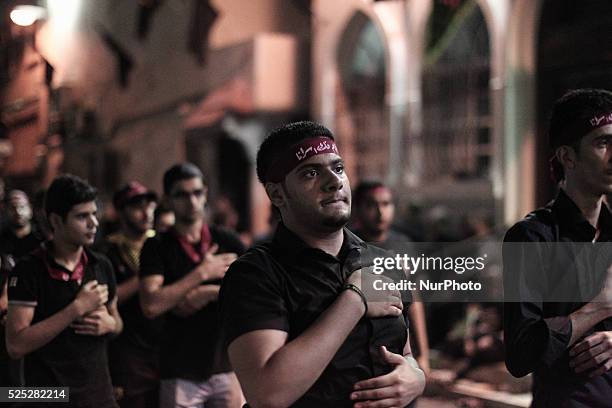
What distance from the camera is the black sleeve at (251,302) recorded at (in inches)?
70.9

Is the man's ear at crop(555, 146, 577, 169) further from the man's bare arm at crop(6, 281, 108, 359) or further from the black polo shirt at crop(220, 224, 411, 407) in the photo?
the man's bare arm at crop(6, 281, 108, 359)

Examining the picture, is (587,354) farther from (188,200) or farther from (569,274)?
(188,200)

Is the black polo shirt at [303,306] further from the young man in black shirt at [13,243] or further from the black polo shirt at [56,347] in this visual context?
the young man in black shirt at [13,243]

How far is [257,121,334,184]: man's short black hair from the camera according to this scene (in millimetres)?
1944

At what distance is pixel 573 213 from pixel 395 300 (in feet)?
2.14

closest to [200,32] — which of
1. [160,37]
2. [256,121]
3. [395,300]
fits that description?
[160,37]

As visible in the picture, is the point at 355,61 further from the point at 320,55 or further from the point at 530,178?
the point at 530,178

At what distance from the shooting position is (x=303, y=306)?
6.11 feet

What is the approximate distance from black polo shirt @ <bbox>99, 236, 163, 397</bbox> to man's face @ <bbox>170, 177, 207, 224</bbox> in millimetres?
575

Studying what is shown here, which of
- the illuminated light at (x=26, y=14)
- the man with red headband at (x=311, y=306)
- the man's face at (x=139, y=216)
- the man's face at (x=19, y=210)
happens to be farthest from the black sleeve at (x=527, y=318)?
the man's face at (x=19, y=210)

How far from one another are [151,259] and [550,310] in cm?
174

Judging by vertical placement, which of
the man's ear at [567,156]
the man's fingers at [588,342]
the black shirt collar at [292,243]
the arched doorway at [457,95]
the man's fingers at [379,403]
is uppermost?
the arched doorway at [457,95]

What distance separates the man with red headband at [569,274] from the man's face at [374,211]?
6.06 ft

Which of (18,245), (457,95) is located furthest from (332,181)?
(457,95)
